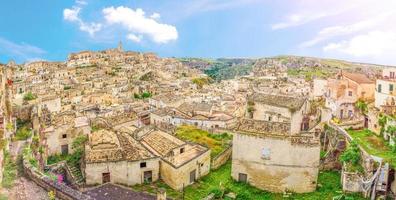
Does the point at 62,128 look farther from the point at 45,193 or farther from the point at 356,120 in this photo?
the point at 356,120

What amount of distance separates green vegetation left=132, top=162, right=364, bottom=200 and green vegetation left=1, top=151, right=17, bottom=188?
875cm

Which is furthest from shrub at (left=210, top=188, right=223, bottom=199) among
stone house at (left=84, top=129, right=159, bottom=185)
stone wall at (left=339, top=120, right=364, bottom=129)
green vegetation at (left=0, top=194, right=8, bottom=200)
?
stone wall at (left=339, top=120, right=364, bottom=129)

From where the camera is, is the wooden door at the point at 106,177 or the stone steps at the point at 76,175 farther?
the wooden door at the point at 106,177

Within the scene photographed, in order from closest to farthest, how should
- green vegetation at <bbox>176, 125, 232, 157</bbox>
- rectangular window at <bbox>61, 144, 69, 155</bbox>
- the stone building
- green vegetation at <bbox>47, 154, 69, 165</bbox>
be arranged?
the stone building < green vegetation at <bbox>47, 154, 69, 165</bbox> < rectangular window at <bbox>61, 144, 69, 155</bbox> < green vegetation at <bbox>176, 125, 232, 157</bbox>

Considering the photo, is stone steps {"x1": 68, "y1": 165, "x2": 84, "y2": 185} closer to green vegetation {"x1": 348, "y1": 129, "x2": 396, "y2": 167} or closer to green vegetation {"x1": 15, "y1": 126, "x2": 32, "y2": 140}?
green vegetation {"x1": 15, "y1": 126, "x2": 32, "y2": 140}

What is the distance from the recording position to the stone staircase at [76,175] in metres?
29.0

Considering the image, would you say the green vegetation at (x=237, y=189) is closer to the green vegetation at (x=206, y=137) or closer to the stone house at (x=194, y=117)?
the green vegetation at (x=206, y=137)

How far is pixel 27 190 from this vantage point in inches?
816

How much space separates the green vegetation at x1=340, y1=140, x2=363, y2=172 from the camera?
98.3 ft

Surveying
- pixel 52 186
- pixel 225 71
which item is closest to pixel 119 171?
pixel 52 186

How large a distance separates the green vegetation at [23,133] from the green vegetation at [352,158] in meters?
24.0

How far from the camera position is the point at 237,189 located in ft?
99.3

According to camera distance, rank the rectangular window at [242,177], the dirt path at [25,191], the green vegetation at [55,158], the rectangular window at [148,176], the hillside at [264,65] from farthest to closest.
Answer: the hillside at [264,65] < the green vegetation at [55,158] < the rectangular window at [242,177] < the rectangular window at [148,176] < the dirt path at [25,191]

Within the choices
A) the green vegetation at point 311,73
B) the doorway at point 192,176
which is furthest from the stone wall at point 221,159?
the green vegetation at point 311,73
